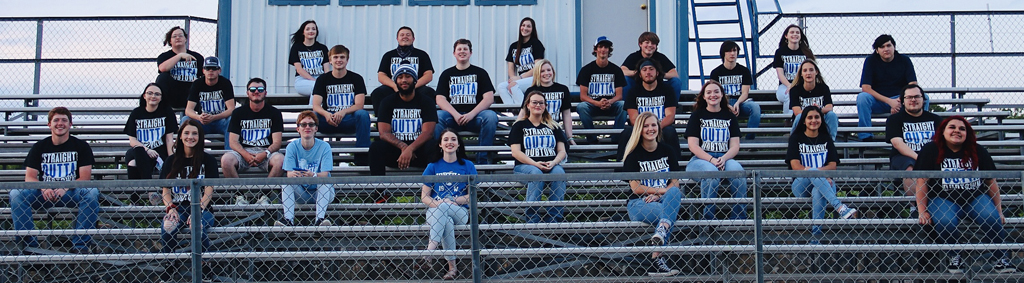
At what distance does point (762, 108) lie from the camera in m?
9.90

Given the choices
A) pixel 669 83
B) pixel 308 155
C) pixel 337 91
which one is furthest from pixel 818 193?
pixel 337 91

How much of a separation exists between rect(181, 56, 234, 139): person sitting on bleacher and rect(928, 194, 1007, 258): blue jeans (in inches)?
228

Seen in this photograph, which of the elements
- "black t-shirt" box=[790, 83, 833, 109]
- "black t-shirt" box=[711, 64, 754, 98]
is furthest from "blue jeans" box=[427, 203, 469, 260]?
"black t-shirt" box=[711, 64, 754, 98]

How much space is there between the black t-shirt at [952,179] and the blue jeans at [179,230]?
450 centimetres

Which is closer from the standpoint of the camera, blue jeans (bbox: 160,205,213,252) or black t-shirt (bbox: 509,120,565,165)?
blue jeans (bbox: 160,205,213,252)

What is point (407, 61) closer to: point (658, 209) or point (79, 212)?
point (79, 212)

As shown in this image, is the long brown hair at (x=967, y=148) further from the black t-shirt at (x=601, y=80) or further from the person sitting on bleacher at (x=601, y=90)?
the black t-shirt at (x=601, y=80)

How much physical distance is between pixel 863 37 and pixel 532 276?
20.6 ft

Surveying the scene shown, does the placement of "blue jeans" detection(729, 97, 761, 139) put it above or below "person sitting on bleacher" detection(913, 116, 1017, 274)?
above

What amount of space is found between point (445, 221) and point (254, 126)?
2.81m

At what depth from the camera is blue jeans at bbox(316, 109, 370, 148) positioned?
8.27 metres

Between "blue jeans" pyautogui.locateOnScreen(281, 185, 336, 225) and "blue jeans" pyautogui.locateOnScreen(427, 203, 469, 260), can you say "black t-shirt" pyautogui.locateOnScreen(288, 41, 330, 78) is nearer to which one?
"blue jeans" pyautogui.locateOnScreen(281, 185, 336, 225)

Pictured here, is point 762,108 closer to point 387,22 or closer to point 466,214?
point 387,22

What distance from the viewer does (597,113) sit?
29.6 ft
